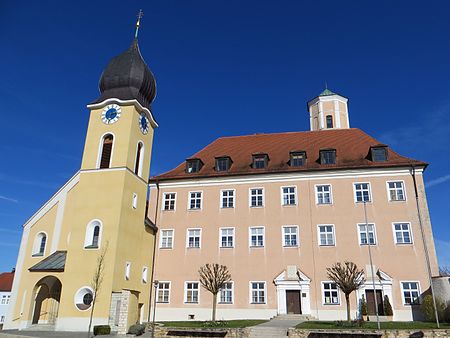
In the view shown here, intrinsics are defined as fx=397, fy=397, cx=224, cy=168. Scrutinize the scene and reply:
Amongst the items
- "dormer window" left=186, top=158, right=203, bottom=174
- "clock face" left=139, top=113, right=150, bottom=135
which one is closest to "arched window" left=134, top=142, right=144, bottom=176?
"clock face" left=139, top=113, right=150, bottom=135

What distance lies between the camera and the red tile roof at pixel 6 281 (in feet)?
169

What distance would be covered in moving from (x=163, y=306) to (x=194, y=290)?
2412 millimetres

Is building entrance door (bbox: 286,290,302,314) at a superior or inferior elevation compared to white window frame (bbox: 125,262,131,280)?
inferior

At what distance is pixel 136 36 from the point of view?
31.6 metres

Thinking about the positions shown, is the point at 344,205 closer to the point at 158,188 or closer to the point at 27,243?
the point at 158,188

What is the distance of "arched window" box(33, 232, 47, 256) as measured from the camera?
27062mm

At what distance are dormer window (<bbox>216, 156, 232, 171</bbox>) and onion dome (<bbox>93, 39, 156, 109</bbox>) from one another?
6.70m

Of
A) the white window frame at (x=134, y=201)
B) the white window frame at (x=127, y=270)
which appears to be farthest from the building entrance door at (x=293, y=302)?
the white window frame at (x=134, y=201)

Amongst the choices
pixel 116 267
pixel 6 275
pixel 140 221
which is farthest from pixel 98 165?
pixel 6 275

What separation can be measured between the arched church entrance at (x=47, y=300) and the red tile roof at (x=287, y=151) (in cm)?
1016

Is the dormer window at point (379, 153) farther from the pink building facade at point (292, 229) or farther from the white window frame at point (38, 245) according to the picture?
the white window frame at point (38, 245)

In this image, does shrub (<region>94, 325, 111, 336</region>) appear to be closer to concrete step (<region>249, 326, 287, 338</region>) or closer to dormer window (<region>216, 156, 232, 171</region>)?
concrete step (<region>249, 326, 287, 338</region>)

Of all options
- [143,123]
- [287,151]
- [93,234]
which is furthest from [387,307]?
[143,123]

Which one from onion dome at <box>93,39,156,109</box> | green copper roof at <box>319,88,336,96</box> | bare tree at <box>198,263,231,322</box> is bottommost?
bare tree at <box>198,263,231,322</box>
